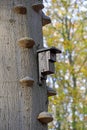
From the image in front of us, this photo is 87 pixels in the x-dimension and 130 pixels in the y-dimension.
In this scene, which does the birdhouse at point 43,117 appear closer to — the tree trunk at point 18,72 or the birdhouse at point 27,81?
the tree trunk at point 18,72

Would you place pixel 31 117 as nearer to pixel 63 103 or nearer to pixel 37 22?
pixel 37 22

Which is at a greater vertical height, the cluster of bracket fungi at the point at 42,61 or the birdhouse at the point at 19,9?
the birdhouse at the point at 19,9

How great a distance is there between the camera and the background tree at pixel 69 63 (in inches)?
381

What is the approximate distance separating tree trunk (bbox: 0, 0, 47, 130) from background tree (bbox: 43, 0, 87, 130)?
7820mm

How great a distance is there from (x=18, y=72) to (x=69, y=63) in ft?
28.6

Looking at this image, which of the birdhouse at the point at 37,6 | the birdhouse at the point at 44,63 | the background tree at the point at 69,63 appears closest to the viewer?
the birdhouse at the point at 44,63

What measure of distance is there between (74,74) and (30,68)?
824 centimetres

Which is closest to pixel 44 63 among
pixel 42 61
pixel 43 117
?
pixel 42 61

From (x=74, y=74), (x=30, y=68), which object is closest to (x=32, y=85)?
(x=30, y=68)

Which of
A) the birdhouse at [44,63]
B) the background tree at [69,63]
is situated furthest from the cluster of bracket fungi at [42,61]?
the background tree at [69,63]

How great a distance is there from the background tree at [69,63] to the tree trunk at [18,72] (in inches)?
308

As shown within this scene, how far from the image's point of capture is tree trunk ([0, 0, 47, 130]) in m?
1.46

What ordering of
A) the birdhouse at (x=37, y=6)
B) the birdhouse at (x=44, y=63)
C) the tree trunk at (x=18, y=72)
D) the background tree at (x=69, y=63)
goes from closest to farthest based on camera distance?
the tree trunk at (x=18, y=72) → the birdhouse at (x=44, y=63) → the birdhouse at (x=37, y=6) → the background tree at (x=69, y=63)

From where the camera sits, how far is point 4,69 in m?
1.53
